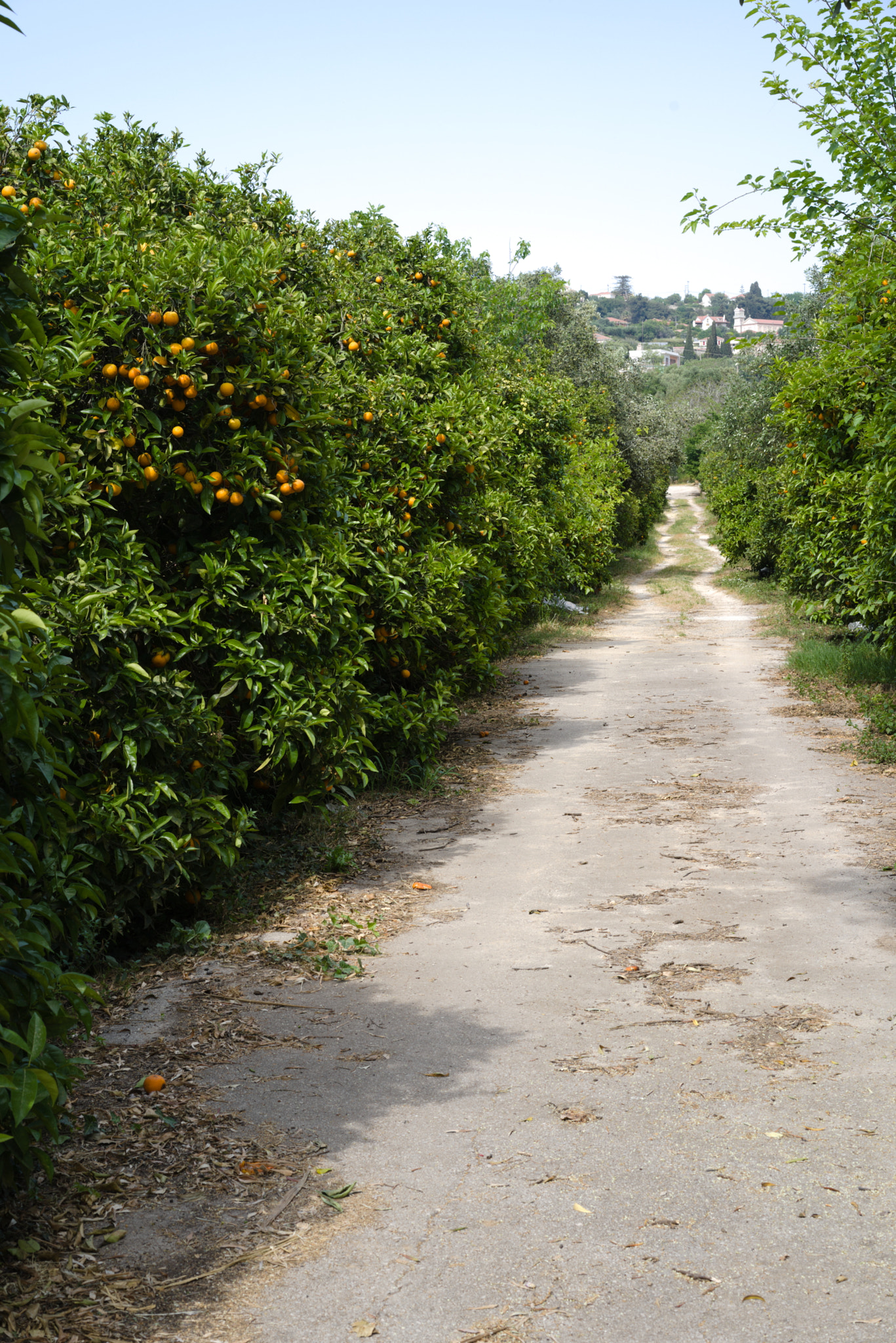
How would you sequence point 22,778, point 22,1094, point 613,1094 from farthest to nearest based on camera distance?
1. point 613,1094
2. point 22,778
3. point 22,1094

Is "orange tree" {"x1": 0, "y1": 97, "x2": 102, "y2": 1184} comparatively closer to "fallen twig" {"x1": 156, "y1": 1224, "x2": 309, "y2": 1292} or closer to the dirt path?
"fallen twig" {"x1": 156, "y1": 1224, "x2": 309, "y2": 1292}

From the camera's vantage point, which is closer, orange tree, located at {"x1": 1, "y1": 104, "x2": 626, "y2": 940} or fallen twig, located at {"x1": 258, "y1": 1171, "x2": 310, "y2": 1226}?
fallen twig, located at {"x1": 258, "y1": 1171, "x2": 310, "y2": 1226}

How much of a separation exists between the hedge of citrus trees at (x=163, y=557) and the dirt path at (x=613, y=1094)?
1010 mm

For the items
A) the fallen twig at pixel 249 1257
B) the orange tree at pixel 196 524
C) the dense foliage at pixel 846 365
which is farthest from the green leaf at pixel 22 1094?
the dense foliage at pixel 846 365

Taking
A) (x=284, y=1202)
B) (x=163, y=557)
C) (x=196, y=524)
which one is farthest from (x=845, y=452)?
(x=284, y=1202)

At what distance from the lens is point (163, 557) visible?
598cm

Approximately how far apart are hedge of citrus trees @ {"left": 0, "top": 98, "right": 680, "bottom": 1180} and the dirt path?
1010 mm

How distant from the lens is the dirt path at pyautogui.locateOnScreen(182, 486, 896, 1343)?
112 inches

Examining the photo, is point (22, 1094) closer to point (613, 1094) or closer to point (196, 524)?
point (613, 1094)

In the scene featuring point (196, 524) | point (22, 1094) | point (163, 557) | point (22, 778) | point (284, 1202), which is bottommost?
point (284, 1202)

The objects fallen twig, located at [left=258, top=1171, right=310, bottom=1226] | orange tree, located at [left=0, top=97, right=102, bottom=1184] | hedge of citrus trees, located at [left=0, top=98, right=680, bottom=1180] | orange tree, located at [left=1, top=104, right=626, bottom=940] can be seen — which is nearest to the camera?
orange tree, located at [left=0, top=97, right=102, bottom=1184]

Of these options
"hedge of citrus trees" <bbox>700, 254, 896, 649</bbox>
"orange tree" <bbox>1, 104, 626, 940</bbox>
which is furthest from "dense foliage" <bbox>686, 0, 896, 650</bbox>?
"orange tree" <bbox>1, 104, 626, 940</bbox>

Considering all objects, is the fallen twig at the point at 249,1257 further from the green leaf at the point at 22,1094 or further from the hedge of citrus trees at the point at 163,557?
the green leaf at the point at 22,1094

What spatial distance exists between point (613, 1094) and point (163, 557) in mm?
3710
